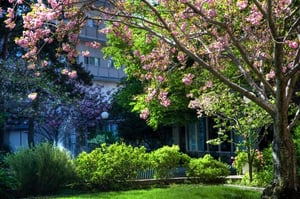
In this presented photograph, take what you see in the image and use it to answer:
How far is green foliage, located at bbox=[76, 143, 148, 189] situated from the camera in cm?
1305

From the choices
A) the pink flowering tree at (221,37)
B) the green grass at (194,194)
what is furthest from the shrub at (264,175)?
the pink flowering tree at (221,37)

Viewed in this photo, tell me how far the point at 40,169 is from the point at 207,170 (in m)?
5.00

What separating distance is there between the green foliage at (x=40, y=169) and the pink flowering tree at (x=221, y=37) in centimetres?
435

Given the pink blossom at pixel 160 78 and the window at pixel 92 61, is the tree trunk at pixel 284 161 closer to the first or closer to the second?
the pink blossom at pixel 160 78

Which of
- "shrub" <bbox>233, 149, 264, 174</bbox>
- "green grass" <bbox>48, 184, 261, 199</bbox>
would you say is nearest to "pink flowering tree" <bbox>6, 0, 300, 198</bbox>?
"green grass" <bbox>48, 184, 261, 199</bbox>

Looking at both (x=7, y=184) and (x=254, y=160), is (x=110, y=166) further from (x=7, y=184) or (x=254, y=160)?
(x=254, y=160)

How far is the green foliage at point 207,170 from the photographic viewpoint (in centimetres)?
1424

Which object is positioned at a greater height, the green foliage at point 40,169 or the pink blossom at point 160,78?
the pink blossom at point 160,78

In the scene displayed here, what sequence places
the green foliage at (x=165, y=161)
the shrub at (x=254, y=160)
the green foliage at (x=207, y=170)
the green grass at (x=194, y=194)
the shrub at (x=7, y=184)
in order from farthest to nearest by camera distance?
the green foliage at (x=207, y=170) < the green foliage at (x=165, y=161) < the shrub at (x=254, y=160) < the shrub at (x=7, y=184) < the green grass at (x=194, y=194)

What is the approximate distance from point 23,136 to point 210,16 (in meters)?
31.3

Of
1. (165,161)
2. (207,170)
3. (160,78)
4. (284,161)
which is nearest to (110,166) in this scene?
(165,161)

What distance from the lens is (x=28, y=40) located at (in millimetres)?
7520

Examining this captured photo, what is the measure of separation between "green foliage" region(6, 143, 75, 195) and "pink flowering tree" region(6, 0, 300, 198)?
4349mm

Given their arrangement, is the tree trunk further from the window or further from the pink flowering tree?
the window
